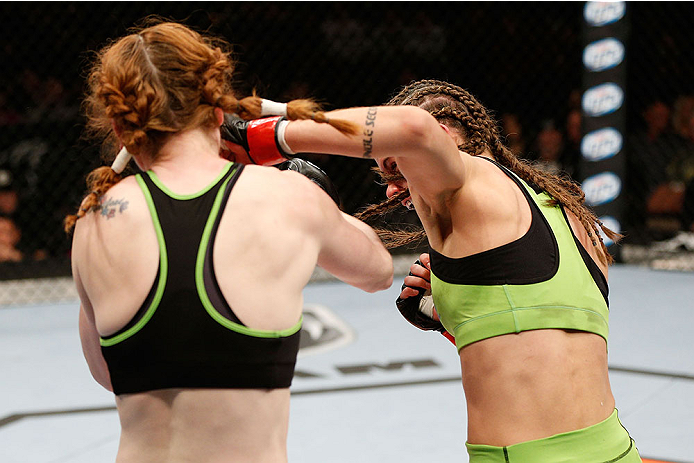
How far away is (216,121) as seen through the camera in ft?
3.47

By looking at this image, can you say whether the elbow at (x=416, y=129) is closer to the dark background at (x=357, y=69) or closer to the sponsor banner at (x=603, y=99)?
the dark background at (x=357, y=69)

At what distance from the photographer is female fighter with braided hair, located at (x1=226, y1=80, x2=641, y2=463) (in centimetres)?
123

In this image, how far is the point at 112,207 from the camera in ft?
3.29

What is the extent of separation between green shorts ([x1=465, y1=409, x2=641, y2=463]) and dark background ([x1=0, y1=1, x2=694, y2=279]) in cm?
396

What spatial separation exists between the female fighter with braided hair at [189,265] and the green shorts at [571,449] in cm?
39

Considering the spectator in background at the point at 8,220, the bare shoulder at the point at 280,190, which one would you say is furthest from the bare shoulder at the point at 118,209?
the spectator in background at the point at 8,220

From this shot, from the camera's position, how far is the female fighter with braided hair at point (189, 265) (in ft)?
3.14

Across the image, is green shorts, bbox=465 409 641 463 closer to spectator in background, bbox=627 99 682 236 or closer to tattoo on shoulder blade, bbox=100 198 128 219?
tattoo on shoulder blade, bbox=100 198 128 219

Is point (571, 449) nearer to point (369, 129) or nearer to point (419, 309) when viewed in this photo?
point (419, 309)

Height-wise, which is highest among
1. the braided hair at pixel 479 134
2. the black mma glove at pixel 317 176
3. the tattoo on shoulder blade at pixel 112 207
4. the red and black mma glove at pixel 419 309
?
the tattoo on shoulder blade at pixel 112 207

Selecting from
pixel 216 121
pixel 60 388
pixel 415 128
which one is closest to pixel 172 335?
pixel 216 121

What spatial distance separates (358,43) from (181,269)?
17.4 feet

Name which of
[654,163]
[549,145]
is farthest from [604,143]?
[654,163]

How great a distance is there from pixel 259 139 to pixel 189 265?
0.38m
